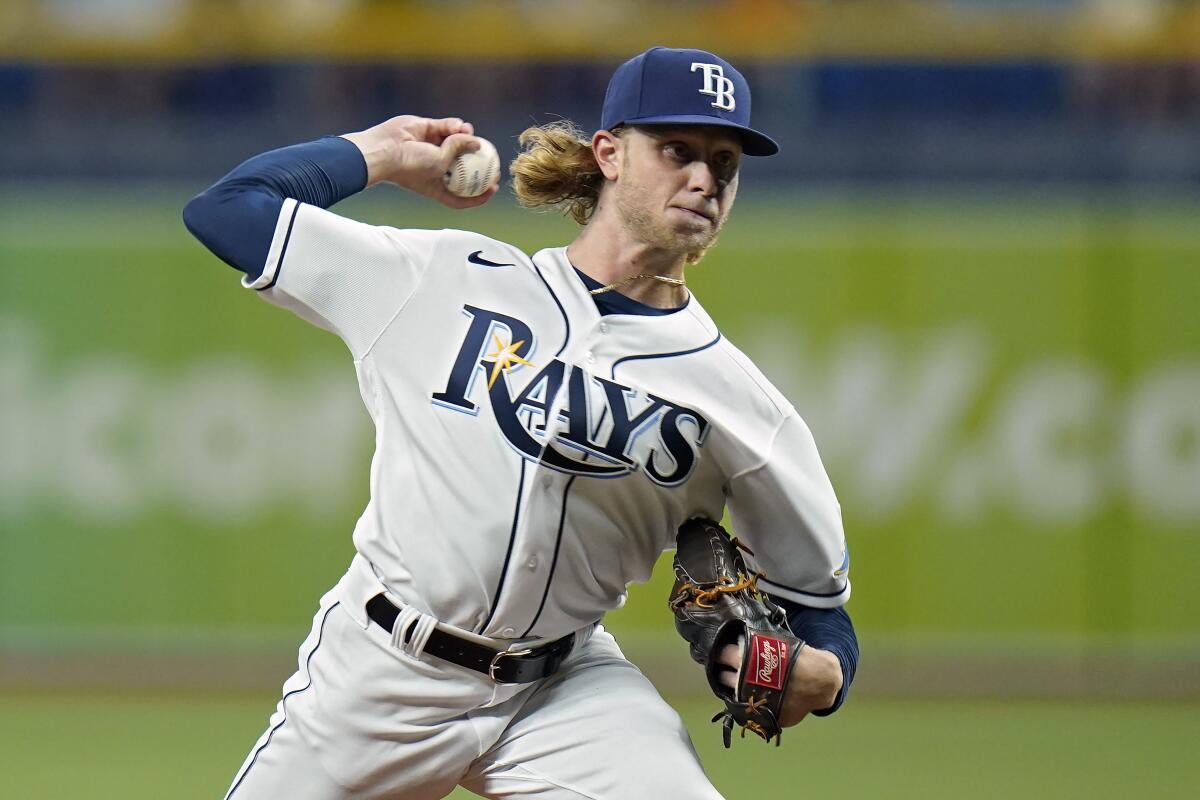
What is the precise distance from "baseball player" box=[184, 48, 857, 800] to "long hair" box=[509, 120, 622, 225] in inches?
6.1

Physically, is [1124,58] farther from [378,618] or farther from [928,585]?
[378,618]

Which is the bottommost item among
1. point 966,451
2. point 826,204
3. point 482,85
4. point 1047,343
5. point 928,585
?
point 928,585

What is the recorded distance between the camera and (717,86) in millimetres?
3125

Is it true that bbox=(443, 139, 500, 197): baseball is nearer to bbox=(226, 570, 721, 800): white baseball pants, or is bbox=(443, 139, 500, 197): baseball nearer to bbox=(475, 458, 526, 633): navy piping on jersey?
bbox=(475, 458, 526, 633): navy piping on jersey

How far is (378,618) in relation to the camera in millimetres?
3125

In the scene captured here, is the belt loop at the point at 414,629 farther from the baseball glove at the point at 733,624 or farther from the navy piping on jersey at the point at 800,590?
the navy piping on jersey at the point at 800,590

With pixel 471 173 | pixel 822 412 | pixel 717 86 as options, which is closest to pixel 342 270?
pixel 471 173

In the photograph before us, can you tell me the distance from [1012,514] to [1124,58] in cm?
289

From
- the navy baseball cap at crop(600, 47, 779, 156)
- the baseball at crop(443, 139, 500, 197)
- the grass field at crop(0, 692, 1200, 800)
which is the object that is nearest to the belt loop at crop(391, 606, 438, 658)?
the baseball at crop(443, 139, 500, 197)

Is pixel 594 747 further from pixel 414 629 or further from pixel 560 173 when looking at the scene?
pixel 560 173

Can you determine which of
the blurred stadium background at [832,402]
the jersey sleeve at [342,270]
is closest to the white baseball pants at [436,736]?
the jersey sleeve at [342,270]

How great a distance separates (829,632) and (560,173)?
1.11 meters

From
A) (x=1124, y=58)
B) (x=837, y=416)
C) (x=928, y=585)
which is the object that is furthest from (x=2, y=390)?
(x=1124, y=58)

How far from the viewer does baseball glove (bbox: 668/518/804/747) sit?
3.00 m
